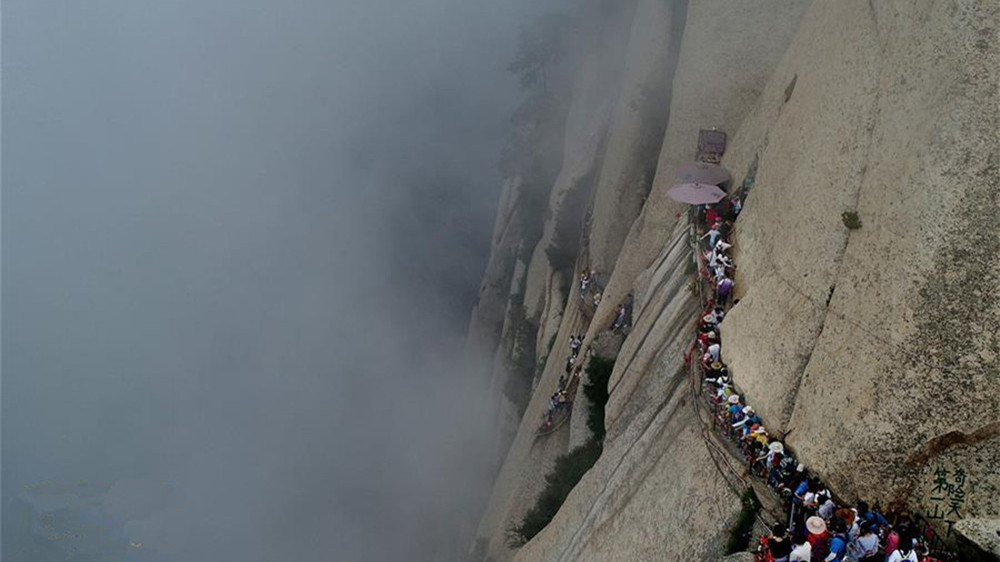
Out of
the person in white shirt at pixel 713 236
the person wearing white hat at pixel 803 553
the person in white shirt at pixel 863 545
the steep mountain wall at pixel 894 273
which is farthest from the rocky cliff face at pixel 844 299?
the person wearing white hat at pixel 803 553

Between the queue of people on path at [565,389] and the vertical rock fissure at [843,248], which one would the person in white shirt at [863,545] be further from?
the queue of people on path at [565,389]

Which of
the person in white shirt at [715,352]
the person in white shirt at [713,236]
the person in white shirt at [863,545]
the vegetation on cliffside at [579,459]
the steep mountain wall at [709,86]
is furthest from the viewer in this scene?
the steep mountain wall at [709,86]

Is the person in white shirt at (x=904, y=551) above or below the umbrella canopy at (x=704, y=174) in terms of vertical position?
below

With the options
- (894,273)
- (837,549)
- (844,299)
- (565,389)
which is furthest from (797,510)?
(565,389)

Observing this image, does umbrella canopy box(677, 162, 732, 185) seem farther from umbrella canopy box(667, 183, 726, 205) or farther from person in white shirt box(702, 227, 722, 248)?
person in white shirt box(702, 227, 722, 248)

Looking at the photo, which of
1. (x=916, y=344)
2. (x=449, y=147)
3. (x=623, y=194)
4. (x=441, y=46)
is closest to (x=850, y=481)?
(x=916, y=344)

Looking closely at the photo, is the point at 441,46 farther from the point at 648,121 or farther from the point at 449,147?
the point at 648,121

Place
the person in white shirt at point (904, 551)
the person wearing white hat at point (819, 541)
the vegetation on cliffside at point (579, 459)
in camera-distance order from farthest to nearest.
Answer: the vegetation on cliffside at point (579, 459) → the person wearing white hat at point (819, 541) → the person in white shirt at point (904, 551)

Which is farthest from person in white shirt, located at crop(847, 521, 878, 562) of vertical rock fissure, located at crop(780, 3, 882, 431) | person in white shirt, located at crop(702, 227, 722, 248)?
person in white shirt, located at crop(702, 227, 722, 248)

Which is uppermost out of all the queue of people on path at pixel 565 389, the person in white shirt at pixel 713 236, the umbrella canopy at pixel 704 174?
the umbrella canopy at pixel 704 174
